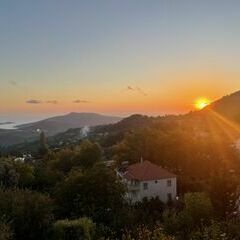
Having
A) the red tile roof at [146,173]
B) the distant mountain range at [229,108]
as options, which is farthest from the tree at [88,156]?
the distant mountain range at [229,108]

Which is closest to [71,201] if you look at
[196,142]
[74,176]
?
[74,176]

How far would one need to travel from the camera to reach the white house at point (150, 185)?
4797cm

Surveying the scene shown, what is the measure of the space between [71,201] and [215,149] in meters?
40.4

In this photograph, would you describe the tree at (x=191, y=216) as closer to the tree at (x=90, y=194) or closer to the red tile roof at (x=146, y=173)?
the tree at (x=90, y=194)

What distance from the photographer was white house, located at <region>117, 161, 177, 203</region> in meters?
48.0

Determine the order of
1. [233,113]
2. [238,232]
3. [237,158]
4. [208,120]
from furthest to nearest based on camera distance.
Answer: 1. [233,113]
2. [208,120]
3. [237,158]
4. [238,232]

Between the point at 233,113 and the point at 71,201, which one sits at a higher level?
the point at 233,113

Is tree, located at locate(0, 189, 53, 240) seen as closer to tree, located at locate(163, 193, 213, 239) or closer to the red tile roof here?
tree, located at locate(163, 193, 213, 239)

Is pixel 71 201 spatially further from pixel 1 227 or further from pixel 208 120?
pixel 208 120

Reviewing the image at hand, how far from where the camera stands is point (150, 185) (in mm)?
48750

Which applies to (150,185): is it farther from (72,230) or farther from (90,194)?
(72,230)

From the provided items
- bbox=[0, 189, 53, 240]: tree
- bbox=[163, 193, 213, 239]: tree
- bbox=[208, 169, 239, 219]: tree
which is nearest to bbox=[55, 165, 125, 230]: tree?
bbox=[163, 193, 213, 239]: tree

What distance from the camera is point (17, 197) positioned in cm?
2395

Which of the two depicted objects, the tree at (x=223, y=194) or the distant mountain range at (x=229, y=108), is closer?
the tree at (x=223, y=194)
